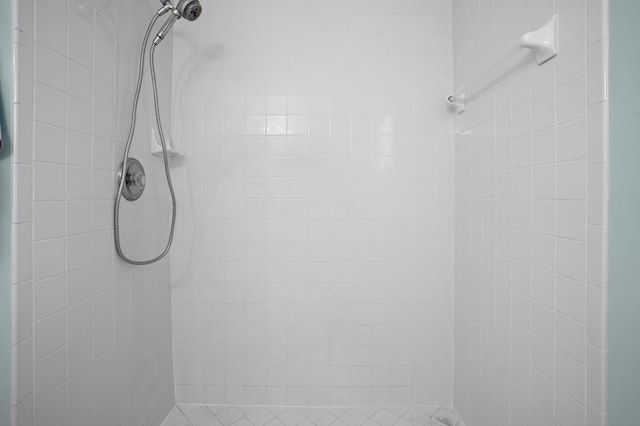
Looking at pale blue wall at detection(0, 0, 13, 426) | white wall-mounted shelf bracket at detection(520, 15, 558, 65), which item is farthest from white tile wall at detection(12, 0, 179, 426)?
white wall-mounted shelf bracket at detection(520, 15, 558, 65)

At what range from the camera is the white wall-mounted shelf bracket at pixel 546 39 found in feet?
2.40

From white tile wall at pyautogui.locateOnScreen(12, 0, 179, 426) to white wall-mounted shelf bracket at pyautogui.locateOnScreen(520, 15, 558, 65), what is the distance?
4.51 ft

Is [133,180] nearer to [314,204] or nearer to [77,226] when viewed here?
[77,226]

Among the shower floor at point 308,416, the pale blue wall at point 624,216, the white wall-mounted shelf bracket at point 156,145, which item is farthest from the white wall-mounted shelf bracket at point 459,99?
the shower floor at point 308,416

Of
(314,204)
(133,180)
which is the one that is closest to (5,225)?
(133,180)

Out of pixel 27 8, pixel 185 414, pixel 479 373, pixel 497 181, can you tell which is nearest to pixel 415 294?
pixel 479 373

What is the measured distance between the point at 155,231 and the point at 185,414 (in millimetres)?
942

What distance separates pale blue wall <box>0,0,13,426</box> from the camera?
648mm

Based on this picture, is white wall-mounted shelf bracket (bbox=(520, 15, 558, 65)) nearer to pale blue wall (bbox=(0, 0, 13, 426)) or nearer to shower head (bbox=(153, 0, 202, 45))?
shower head (bbox=(153, 0, 202, 45))

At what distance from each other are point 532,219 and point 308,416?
4.35 ft

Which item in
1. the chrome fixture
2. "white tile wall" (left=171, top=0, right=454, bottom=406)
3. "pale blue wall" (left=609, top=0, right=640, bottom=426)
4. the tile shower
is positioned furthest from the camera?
"white tile wall" (left=171, top=0, right=454, bottom=406)

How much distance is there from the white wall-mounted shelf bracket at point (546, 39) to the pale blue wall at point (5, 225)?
139 cm

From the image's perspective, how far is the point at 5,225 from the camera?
65 cm

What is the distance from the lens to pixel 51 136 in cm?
75
